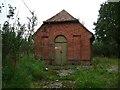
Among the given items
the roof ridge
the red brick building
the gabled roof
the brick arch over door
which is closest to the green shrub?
the red brick building

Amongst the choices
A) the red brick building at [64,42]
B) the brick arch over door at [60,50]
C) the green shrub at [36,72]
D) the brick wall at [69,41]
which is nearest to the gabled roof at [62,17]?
the red brick building at [64,42]

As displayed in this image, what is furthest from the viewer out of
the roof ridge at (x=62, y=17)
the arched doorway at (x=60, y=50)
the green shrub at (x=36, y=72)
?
the roof ridge at (x=62, y=17)

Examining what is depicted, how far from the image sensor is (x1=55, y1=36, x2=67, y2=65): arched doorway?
2742 centimetres

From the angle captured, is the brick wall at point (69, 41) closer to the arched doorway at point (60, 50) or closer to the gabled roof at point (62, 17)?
the arched doorway at point (60, 50)

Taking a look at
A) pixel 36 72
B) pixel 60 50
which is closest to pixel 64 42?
pixel 60 50

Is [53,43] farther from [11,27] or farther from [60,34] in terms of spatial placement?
[11,27]

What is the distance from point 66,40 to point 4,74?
1891 cm

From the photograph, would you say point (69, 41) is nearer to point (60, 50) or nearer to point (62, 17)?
point (60, 50)

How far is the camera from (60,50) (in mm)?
27672

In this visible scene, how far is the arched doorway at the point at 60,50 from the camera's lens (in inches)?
1080

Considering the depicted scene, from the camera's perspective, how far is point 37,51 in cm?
2811

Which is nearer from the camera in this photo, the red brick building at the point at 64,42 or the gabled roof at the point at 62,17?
the red brick building at the point at 64,42

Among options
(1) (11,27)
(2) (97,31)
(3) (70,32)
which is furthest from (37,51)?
(2) (97,31)

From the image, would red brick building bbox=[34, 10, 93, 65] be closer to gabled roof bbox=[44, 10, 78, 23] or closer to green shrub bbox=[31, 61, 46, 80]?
gabled roof bbox=[44, 10, 78, 23]
